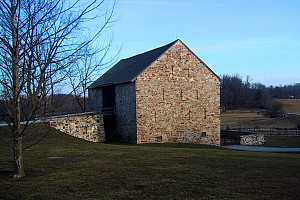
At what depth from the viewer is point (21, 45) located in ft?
34.4

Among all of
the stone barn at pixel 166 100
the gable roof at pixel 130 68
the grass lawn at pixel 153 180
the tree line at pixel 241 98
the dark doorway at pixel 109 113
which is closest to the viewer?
the grass lawn at pixel 153 180

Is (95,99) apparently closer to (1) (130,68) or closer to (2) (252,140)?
(1) (130,68)

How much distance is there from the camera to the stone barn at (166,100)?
3584 cm

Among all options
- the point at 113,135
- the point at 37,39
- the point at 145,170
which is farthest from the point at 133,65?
the point at 37,39

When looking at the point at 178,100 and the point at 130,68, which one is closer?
the point at 178,100

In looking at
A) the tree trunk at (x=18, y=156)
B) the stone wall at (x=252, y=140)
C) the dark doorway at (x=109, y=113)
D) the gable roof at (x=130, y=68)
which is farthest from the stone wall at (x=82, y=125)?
the tree trunk at (x=18, y=156)

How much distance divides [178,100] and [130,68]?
5762 mm

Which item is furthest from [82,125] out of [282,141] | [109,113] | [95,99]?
[282,141]

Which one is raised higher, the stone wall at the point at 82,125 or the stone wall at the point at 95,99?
the stone wall at the point at 95,99

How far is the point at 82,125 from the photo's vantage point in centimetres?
3572

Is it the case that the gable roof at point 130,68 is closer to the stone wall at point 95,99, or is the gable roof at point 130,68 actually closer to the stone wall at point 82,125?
the stone wall at point 95,99

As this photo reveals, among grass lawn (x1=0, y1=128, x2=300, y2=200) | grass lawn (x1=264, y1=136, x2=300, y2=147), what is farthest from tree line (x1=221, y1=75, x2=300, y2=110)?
grass lawn (x1=0, y1=128, x2=300, y2=200)

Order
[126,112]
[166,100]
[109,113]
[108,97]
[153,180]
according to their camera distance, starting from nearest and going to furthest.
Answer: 1. [153,180]
2. [166,100]
3. [126,112]
4. [109,113]
5. [108,97]

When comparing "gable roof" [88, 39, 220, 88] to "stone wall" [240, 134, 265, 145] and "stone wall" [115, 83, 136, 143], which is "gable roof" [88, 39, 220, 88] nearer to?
"stone wall" [115, 83, 136, 143]
